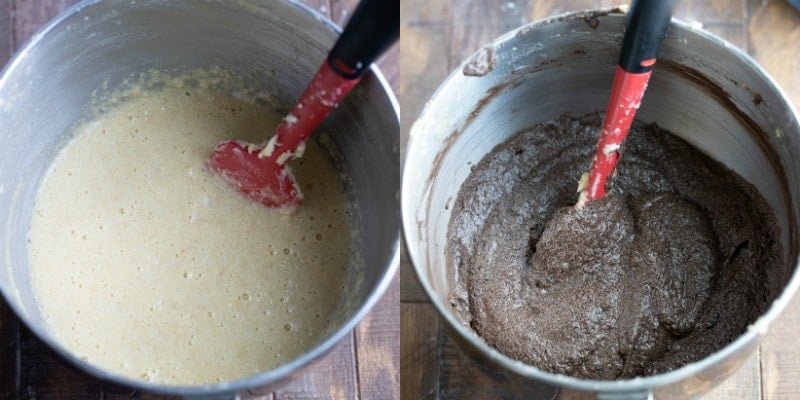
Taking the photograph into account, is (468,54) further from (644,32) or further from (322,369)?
(322,369)

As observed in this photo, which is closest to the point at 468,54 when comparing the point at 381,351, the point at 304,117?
the point at 304,117

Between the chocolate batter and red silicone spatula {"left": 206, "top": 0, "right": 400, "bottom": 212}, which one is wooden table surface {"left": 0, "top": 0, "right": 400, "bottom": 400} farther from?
red silicone spatula {"left": 206, "top": 0, "right": 400, "bottom": 212}

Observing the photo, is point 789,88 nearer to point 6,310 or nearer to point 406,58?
point 406,58

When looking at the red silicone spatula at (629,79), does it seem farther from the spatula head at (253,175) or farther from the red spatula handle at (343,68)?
the spatula head at (253,175)

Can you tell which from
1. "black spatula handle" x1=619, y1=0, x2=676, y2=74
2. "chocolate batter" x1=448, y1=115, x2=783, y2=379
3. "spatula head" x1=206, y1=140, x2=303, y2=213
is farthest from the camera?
"spatula head" x1=206, y1=140, x2=303, y2=213

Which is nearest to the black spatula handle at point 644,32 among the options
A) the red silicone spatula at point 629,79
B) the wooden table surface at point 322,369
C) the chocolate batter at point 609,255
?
the red silicone spatula at point 629,79

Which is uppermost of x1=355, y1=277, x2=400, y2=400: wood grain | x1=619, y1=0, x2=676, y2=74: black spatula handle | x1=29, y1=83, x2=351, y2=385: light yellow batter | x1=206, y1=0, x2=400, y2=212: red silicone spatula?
x1=619, y1=0, x2=676, y2=74: black spatula handle

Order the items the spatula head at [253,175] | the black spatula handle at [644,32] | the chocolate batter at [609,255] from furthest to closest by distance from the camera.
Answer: the spatula head at [253,175] < the chocolate batter at [609,255] < the black spatula handle at [644,32]

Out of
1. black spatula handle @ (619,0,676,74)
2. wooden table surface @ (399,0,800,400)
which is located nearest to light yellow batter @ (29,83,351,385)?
wooden table surface @ (399,0,800,400)
